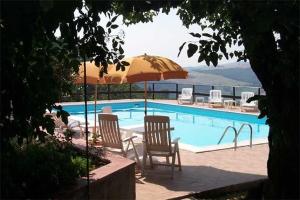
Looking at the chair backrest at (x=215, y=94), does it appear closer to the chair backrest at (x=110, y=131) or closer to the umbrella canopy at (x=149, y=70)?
the umbrella canopy at (x=149, y=70)

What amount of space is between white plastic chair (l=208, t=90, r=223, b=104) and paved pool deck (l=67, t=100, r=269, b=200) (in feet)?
32.0

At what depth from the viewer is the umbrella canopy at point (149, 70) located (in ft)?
25.0

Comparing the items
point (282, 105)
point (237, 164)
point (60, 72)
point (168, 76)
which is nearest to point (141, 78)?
point (168, 76)

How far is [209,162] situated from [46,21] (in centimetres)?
586

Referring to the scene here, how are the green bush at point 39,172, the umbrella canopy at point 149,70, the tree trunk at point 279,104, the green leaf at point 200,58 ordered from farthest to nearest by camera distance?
the umbrella canopy at point 149,70 → the green bush at point 39,172 → the green leaf at point 200,58 → the tree trunk at point 279,104

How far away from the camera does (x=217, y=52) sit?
261 cm

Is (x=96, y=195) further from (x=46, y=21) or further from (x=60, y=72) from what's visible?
(x=60, y=72)

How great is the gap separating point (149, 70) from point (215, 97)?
1181 cm

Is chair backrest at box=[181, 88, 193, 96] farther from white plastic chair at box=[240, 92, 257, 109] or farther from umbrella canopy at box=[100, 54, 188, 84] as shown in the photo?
umbrella canopy at box=[100, 54, 188, 84]

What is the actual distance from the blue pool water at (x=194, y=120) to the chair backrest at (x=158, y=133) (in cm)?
545

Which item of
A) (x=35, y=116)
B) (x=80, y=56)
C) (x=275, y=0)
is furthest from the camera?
(x=80, y=56)

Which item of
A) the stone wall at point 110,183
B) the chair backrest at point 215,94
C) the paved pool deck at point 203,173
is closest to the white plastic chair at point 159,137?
the paved pool deck at point 203,173

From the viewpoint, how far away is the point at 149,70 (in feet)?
25.1

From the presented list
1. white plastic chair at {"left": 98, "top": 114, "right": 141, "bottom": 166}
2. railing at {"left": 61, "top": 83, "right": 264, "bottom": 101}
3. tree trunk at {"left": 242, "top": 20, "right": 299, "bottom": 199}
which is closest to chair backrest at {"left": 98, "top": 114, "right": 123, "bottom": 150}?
white plastic chair at {"left": 98, "top": 114, "right": 141, "bottom": 166}
